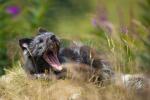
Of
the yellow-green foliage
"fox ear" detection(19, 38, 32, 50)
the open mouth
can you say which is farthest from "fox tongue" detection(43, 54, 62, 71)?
"fox ear" detection(19, 38, 32, 50)

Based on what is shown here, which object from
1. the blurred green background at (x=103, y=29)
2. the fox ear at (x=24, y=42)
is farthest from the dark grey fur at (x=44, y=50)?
the blurred green background at (x=103, y=29)

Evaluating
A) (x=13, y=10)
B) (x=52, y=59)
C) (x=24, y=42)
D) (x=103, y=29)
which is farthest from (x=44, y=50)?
(x=13, y=10)

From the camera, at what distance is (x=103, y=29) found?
839 cm

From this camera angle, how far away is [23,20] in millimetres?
11859

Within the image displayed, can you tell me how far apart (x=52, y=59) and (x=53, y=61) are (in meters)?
0.04

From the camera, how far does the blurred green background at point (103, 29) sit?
6411 millimetres

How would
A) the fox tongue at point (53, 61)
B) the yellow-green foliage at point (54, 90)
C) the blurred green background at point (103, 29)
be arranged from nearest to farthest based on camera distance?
the blurred green background at point (103, 29) → the yellow-green foliage at point (54, 90) → the fox tongue at point (53, 61)

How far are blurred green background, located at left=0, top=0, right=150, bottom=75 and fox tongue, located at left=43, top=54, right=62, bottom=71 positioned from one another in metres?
0.28

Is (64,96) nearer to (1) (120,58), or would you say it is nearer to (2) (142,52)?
(1) (120,58)

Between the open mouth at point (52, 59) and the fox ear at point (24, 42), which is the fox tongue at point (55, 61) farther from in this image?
the fox ear at point (24, 42)

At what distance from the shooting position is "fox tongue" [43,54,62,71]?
8312mm

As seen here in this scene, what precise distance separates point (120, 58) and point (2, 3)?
4152 mm

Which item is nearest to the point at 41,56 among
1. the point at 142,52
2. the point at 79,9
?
the point at 142,52

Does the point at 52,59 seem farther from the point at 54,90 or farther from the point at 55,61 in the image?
the point at 54,90
